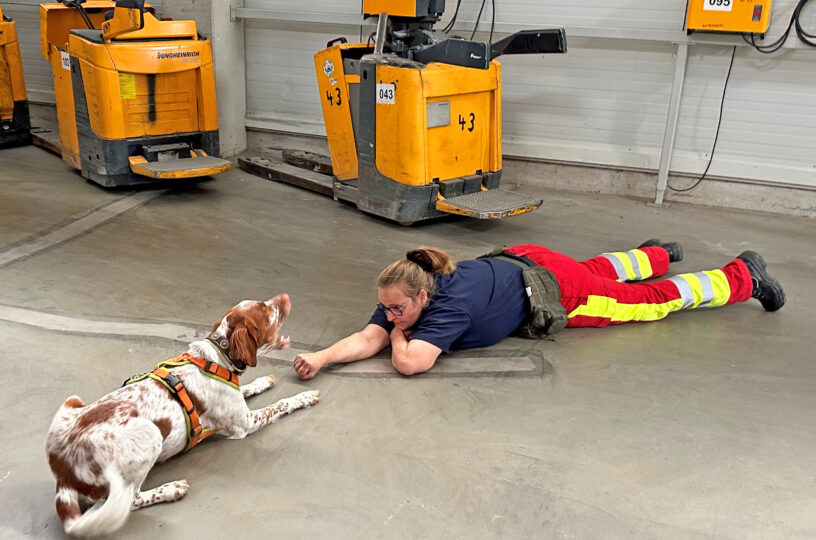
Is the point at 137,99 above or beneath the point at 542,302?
above

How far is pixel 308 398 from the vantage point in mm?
3480

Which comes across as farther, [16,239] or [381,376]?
[16,239]

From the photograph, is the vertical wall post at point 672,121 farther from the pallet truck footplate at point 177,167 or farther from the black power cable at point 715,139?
the pallet truck footplate at point 177,167

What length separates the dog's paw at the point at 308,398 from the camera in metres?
3.46

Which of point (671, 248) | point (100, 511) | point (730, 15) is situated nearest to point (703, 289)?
point (671, 248)

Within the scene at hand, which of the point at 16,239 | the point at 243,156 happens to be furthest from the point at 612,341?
the point at 243,156

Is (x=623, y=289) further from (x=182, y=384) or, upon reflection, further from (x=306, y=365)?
(x=182, y=384)

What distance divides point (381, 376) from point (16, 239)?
10.8ft

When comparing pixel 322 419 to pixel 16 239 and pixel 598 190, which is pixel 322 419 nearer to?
pixel 16 239

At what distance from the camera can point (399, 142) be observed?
584cm

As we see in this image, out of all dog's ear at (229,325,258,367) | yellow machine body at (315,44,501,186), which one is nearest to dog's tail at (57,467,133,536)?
dog's ear at (229,325,258,367)

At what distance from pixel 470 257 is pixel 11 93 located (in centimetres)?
559

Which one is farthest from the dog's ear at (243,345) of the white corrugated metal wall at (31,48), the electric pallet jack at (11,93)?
the white corrugated metal wall at (31,48)

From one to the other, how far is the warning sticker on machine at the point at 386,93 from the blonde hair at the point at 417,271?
2343 millimetres
